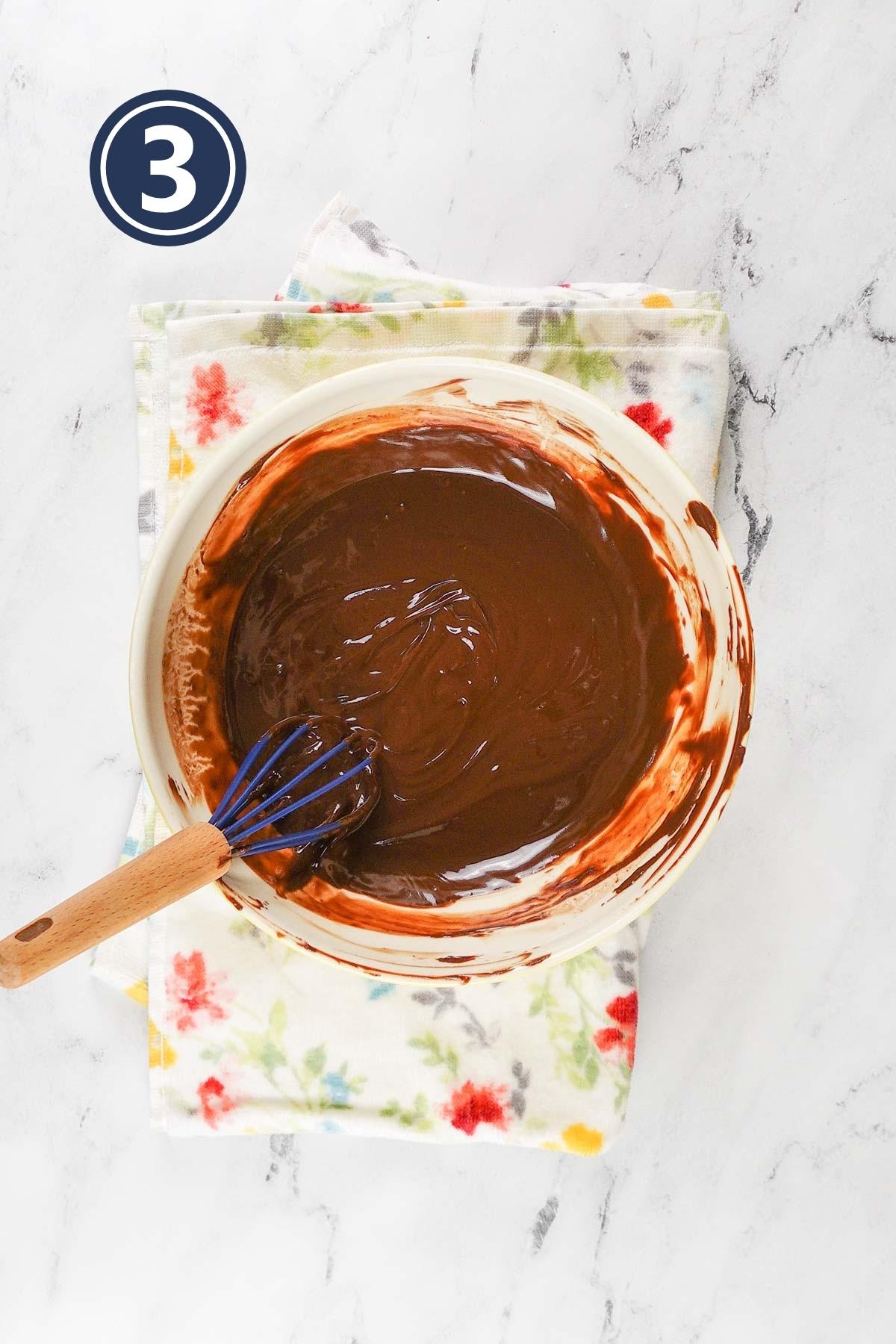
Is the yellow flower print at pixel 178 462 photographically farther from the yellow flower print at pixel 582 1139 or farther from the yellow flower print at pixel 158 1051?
the yellow flower print at pixel 582 1139

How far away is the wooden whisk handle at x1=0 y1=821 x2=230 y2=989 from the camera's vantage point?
0.76 meters

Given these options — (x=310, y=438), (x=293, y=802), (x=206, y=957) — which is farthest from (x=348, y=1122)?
(x=310, y=438)

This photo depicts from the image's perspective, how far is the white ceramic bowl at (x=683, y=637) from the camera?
902mm

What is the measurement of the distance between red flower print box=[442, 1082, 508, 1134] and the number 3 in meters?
1.06

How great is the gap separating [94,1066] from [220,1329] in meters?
0.37

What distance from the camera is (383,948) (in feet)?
3.27

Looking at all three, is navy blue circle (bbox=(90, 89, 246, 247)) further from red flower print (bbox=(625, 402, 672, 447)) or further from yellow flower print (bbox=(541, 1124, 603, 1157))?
yellow flower print (bbox=(541, 1124, 603, 1157))

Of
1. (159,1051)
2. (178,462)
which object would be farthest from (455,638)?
(159,1051)

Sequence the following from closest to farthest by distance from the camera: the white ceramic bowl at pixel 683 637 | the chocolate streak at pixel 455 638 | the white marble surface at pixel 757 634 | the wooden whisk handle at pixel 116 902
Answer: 1. the wooden whisk handle at pixel 116 902
2. the white ceramic bowl at pixel 683 637
3. the chocolate streak at pixel 455 638
4. the white marble surface at pixel 757 634

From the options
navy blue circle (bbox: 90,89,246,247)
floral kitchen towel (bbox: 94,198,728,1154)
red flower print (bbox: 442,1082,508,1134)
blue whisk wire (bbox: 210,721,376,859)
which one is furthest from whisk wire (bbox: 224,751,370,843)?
navy blue circle (bbox: 90,89,246,247)

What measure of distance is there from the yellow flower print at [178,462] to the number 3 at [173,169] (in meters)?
0.31

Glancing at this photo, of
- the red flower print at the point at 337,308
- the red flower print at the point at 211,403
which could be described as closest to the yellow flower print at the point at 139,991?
the red flower print at the point at 211,403

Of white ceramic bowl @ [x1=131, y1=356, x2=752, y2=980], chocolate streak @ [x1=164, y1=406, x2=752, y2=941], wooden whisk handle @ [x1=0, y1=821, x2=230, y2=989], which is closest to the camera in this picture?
wooden whisk handle @ [x1=0, y1=821, x2=230, y2=989]

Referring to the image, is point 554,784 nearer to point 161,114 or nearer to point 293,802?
point 293,802
